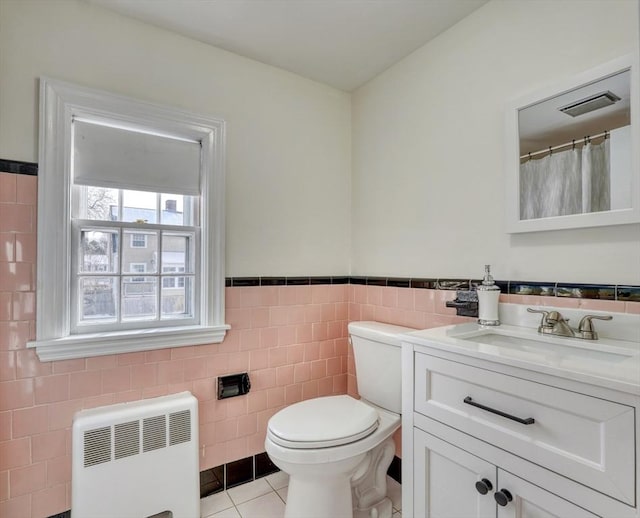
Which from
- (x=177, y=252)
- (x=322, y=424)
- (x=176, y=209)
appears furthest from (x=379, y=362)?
(x=176, y=209)

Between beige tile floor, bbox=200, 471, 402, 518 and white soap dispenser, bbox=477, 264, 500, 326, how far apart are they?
3.51 feet

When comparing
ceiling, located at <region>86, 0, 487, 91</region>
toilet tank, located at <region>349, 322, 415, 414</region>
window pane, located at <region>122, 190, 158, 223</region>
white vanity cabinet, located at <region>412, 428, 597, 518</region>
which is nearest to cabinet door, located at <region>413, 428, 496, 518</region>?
white vanity cabinet, located at <region>412, 428, 597, 518</region>

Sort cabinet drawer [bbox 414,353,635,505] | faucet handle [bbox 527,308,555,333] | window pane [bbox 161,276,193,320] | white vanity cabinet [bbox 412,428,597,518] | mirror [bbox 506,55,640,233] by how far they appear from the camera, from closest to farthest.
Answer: cabinet drawer [bbox 414,353,635,505], white vanity cabinet [bbox 412,428,597,518], mirror [bbox 506,55,640,233], faucet handle [bbox 527,308,555,333], window pane [bbox 161,276,193,320]

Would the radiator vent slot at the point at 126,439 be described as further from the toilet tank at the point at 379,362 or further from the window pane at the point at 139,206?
the toilet tank at the point at 379,362

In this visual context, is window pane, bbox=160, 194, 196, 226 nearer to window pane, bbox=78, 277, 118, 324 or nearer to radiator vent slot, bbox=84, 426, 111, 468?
Answer: window pane, bbox=78, 277, 118, 324

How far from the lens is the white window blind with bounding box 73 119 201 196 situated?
1.61 m

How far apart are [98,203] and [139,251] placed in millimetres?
284

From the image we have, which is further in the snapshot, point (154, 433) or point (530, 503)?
point (154, 433)

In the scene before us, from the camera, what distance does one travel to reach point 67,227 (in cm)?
154

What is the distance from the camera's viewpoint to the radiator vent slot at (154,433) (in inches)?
61.2

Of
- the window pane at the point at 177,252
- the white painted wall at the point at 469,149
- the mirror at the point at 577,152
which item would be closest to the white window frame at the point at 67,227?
the window pane at the point at 177,252

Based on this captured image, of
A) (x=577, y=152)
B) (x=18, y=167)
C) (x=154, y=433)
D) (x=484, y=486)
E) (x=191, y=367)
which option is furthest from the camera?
(x=191, y=367)

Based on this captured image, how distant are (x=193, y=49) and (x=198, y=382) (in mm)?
1711

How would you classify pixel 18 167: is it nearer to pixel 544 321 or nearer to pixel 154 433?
pixel 154 433
